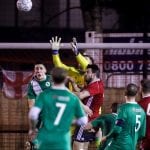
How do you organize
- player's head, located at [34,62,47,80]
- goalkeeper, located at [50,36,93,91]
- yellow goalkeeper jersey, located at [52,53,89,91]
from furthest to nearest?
1. yellow goalkeeper jersey, located at [52,53,89,91]
2. goalkeeper, located at [50,36,93,91]
3. player's head, located at [34,62,47,80]

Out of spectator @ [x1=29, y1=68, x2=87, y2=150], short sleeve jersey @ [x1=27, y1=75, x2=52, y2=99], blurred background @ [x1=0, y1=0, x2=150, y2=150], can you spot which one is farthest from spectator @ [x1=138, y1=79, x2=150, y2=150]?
blurred background @ [x1=0, y1=0, x2=150, y2=150]

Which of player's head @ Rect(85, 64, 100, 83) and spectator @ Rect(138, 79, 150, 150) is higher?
player's head @ Rect(85, 64, 100, 83)

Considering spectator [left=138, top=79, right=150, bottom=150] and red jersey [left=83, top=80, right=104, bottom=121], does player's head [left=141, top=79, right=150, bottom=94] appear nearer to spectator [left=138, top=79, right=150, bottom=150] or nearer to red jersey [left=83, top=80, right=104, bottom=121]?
spectator [left=138, top=79, right=150, bottom=150]

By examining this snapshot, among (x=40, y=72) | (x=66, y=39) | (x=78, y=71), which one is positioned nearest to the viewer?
(x=40, y=72)

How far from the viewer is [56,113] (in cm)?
1072

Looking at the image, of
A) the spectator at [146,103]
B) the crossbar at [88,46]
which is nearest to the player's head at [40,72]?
the crossbar at [88,46]

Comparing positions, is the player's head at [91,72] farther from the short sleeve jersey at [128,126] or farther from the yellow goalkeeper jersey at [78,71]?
the short sleeve jersey at [128,126]

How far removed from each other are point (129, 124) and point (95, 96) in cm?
238

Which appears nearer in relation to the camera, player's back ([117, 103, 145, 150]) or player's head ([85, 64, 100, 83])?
player's back ([117, 103, 145, 150])

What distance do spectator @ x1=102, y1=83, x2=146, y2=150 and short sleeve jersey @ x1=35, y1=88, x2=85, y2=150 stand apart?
1.20 metres

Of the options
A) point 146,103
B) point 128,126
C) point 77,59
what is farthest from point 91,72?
point 128,126

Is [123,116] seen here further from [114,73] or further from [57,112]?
[114,73]

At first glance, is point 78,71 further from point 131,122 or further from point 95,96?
point 131,122

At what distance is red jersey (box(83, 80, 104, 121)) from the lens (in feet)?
45.1
